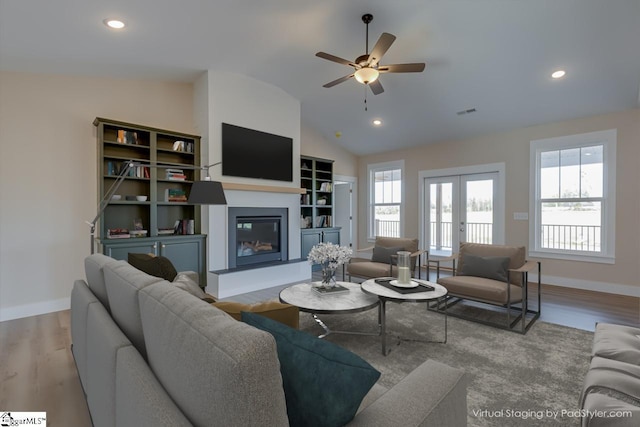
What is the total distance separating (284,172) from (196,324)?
4537mm

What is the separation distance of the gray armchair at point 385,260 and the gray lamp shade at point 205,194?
238 centimetres

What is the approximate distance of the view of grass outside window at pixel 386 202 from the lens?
22.8 feet

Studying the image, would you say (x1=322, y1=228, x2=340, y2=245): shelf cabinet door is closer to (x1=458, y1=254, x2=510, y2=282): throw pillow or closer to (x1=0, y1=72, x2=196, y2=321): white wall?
(x1=458, y1=254, x2=510, y2=282): throw pillow

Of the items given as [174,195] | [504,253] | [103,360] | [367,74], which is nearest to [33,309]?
[174,195]

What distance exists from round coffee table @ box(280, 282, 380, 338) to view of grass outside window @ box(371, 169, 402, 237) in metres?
4.18

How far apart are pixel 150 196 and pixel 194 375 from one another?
3883 mm

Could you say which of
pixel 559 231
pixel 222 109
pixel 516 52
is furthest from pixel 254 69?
pixel 559 231

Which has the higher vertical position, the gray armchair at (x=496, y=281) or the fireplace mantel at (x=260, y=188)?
the fireplace mantel at (x=260, y=188)

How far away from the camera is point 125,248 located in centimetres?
372

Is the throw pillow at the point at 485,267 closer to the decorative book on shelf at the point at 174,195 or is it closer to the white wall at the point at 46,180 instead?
the decorative book on shelf at the point at 174,195

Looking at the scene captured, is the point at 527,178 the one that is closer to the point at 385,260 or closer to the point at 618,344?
the point at 385,260

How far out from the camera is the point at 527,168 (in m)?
5.14

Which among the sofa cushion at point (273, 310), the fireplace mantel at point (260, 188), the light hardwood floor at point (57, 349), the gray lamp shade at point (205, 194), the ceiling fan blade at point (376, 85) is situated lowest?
the light hardwood floor at point (57, 349)

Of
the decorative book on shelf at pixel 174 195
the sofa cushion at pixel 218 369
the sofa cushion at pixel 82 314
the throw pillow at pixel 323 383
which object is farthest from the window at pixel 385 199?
the sofa cushion at pixel 218 369
